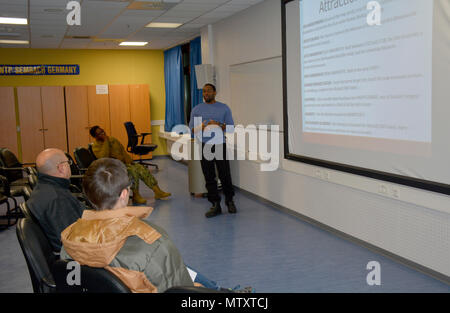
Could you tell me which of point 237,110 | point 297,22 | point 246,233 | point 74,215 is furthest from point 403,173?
point 237,110

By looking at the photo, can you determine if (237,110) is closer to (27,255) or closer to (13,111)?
(27,255)

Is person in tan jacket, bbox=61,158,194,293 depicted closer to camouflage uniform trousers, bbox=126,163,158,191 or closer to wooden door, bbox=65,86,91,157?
camouflage uniform trousers, bbox=126,163,158,191

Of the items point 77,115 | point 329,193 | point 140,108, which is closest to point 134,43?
point 140,108

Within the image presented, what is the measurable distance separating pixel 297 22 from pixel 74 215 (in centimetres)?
329

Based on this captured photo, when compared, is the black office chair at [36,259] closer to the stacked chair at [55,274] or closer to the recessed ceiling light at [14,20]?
the stacked chair at [55,274]

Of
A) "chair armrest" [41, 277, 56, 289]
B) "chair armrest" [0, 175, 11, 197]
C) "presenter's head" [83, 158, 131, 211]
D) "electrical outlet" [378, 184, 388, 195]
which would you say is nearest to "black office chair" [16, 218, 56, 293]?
"chair armrest" [41, 277, 56, 289]

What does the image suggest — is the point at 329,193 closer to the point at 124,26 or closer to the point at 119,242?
the point at 119,242

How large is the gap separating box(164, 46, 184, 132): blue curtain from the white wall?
254 cm

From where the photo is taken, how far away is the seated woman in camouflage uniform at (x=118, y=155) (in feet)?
20.2

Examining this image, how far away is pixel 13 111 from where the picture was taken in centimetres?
1027

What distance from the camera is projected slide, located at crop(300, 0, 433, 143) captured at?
129 inches

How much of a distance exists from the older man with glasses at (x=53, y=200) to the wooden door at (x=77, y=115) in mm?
7994

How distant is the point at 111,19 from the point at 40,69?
181 inches

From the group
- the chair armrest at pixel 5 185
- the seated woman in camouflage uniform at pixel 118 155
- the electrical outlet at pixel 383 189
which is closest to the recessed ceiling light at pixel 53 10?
the seated woman in camouflage uniform at pixel 118 155
